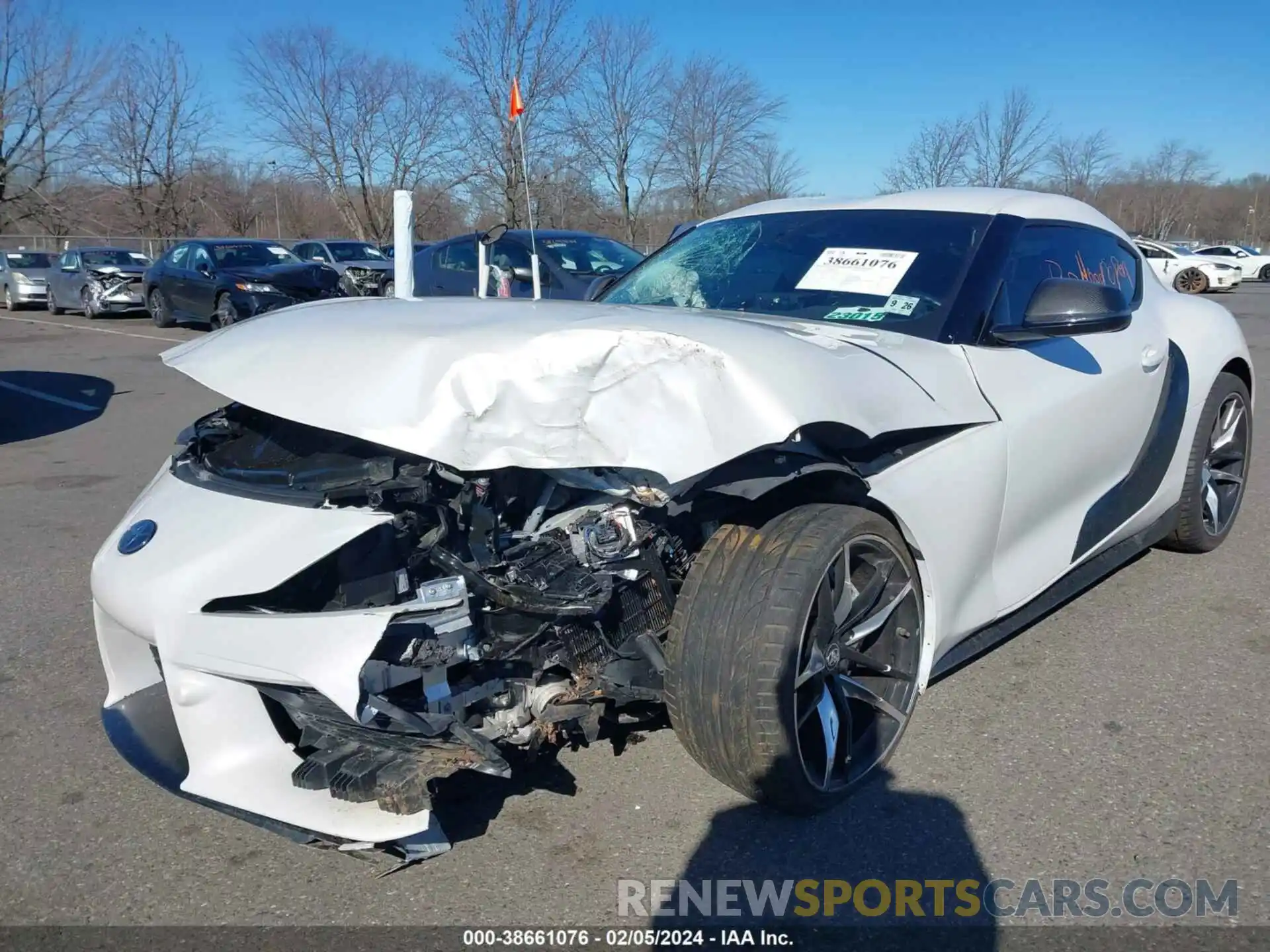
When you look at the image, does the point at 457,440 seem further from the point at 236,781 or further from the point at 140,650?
the point at 140,650

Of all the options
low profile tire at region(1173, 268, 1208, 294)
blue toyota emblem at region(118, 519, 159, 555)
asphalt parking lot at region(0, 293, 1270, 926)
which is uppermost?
blue toyota emblem at region(118, 519, 159, 555)

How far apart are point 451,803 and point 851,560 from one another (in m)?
1.30

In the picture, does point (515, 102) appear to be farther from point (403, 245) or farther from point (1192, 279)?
point (1192, 279)

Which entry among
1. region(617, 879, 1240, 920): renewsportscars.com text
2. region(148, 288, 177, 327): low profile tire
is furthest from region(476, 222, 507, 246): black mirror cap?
region(148, 288, 177, 327): low profile tire

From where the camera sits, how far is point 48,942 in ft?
7.45

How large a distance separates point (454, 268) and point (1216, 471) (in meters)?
9.69

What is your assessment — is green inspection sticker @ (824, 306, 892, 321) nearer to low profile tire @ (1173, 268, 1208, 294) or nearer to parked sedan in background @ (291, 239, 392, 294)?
parked sedan in background @ (291, 239, 392, 294)

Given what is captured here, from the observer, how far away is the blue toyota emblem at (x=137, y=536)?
260 cm

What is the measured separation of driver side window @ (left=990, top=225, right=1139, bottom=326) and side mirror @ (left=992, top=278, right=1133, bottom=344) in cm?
10

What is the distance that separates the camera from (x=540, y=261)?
38.5 ft

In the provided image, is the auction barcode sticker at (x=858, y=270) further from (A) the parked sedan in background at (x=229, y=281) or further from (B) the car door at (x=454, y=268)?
(A) the parked sedan in background at (x=229, y=281)

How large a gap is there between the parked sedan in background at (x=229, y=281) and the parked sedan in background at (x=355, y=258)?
1407 millimetres

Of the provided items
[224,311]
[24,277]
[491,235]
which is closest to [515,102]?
[491,235]

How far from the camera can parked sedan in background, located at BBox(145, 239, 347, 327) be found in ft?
50.2
